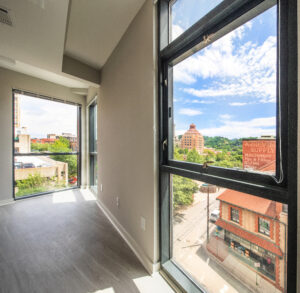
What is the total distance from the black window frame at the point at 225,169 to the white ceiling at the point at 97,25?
0.51 meters

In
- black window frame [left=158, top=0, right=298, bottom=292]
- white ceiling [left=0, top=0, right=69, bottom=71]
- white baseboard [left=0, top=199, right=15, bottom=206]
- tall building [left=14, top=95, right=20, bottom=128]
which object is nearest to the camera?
black window frame [left=158, top=0, right=298, bottom=292]

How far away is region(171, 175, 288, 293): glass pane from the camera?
2.64ft

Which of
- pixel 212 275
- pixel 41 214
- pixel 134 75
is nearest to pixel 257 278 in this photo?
pixel 212 275

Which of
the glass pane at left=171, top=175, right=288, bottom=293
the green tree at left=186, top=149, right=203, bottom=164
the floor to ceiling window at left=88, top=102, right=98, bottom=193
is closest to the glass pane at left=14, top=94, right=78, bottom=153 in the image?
the floor to ceiling window at left=88, top=102, right=98, bottom=193

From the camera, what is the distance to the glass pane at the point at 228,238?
0.81 meters

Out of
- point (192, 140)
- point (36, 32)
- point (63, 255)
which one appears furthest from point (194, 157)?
point (36, 32)

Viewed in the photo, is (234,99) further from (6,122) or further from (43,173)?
(43,173)

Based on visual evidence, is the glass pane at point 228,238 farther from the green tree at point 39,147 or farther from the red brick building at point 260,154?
the green tree at point 39,147

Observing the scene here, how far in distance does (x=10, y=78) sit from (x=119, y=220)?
3.54 m

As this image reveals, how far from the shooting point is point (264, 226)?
0.84 m

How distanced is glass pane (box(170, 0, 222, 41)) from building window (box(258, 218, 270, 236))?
134cm

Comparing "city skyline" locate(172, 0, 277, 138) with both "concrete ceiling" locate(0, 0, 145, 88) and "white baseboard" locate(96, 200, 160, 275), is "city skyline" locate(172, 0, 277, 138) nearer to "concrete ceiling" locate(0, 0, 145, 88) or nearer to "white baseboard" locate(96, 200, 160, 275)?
"concrete ceiling" locate(0, 0, 145, 88)

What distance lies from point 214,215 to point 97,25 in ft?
7.80

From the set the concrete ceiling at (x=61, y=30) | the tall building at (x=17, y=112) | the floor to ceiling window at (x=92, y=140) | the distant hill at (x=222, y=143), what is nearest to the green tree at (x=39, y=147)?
the tall building at (x=17, y=112)
